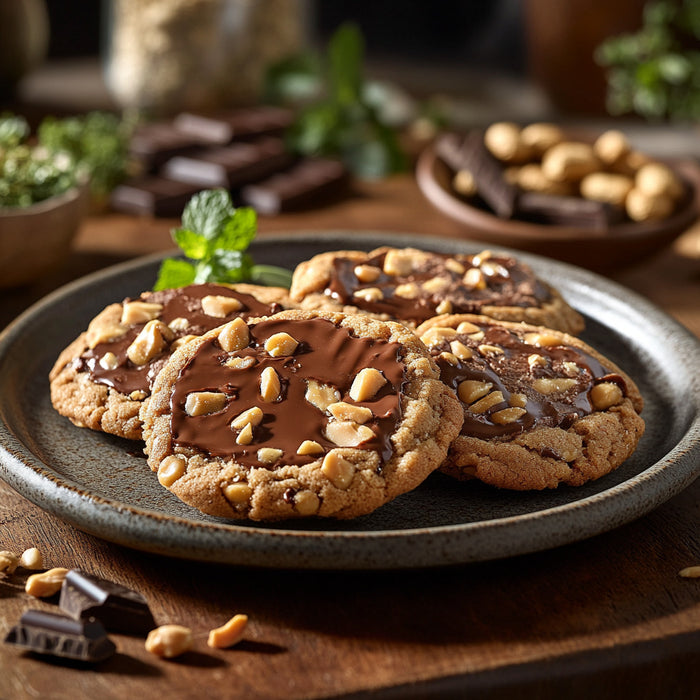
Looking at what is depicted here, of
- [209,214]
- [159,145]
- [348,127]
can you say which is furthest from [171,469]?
[348,127]

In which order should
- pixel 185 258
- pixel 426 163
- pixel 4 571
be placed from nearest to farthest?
pixel 4 571 → pixel 185 258 → pixel 426 163

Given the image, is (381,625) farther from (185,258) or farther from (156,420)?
(185,258)

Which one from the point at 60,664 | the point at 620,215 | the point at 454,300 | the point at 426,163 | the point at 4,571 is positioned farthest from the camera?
the point at 426,163

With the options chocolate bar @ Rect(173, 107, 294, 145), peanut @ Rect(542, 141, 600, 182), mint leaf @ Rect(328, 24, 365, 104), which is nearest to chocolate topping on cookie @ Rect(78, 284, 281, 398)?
peanut @ Rect(542, 141, 600, 182)

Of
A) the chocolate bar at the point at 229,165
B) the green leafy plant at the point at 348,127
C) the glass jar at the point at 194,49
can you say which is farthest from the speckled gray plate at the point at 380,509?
the glass jar at the point at 194,49

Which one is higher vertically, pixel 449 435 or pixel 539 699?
pixel 449 435

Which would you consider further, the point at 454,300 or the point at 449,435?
the point at 454,300

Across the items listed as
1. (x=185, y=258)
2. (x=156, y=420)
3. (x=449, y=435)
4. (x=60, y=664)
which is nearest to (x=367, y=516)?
(x=449, y=435)

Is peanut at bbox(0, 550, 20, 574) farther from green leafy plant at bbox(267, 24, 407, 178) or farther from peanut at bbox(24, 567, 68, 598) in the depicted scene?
green leafy plant at bbox(267, 24, 407, 178)
